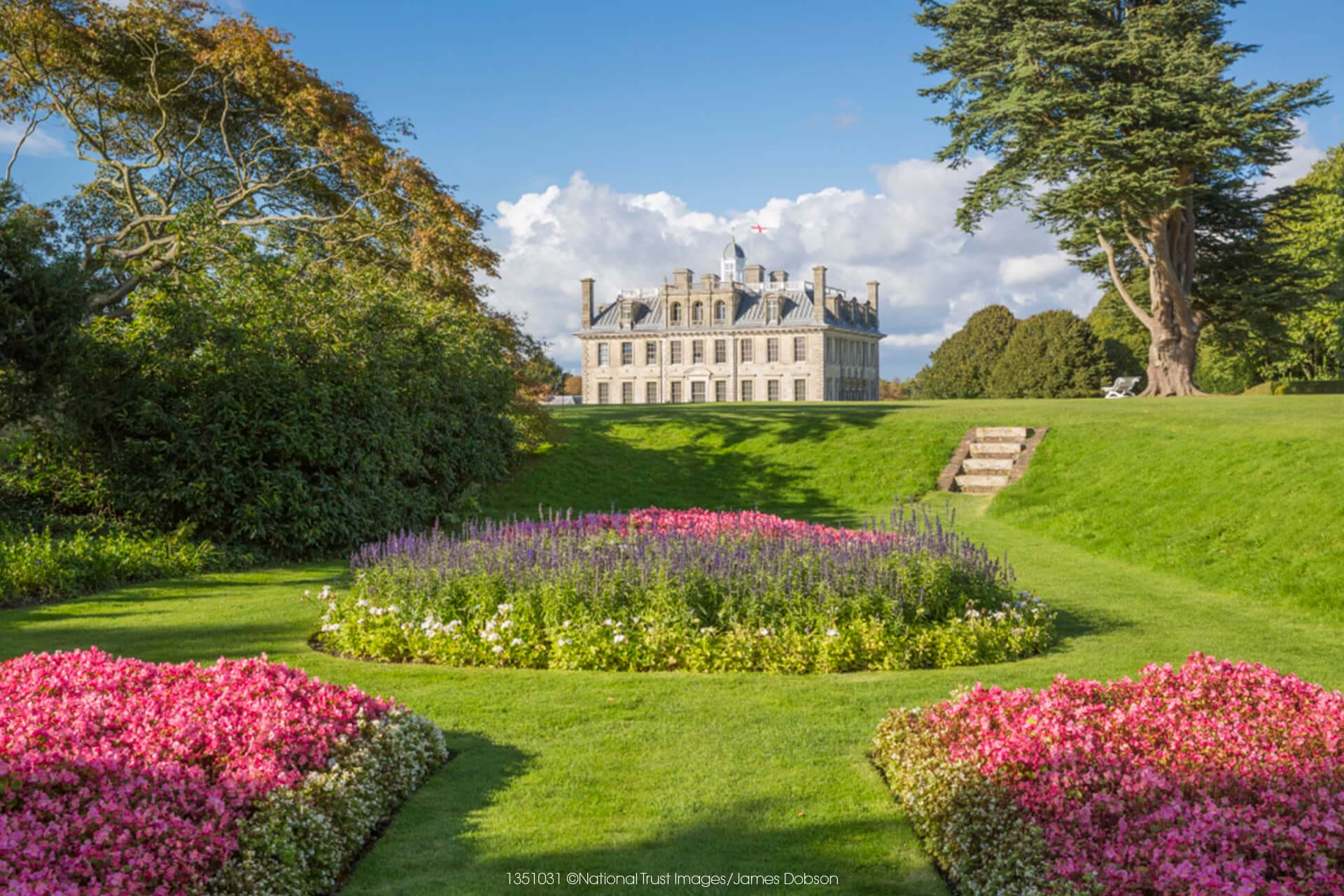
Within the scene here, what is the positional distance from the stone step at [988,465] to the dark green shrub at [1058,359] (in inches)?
1463

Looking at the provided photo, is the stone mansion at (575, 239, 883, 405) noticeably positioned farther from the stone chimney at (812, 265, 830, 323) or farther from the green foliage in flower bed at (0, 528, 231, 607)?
the green foliage in flower bed at (0, 528, 231, 607)

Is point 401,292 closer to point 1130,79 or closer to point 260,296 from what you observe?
point 260,296

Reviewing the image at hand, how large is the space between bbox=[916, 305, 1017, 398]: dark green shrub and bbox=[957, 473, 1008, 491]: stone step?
44.1 meters

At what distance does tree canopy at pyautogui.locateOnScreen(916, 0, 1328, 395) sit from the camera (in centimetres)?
2716

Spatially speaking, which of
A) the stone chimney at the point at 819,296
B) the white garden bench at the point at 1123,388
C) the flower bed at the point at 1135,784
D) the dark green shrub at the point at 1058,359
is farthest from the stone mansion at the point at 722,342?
the flower bed at the point at 1135,784

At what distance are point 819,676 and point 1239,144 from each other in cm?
2675

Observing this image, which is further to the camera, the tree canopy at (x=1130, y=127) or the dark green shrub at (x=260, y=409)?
the tree canopy at (x=1130, y=127)

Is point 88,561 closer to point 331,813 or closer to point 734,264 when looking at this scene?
point 331,813

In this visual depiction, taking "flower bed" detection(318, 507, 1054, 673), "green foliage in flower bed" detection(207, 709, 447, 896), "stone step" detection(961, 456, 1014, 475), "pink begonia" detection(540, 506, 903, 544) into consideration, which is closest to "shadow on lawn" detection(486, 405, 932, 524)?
"stone step" detection(961, 456, 1014, 475)

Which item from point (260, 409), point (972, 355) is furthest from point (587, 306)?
point (260, 409)

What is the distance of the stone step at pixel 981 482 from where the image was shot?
59.4ft

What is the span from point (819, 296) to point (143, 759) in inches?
2647

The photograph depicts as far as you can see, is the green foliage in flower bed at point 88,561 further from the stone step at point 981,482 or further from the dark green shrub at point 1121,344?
the dark green shrub at point 1121,344

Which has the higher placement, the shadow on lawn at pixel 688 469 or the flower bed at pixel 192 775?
the shadow on lawn at pixel 688 469
